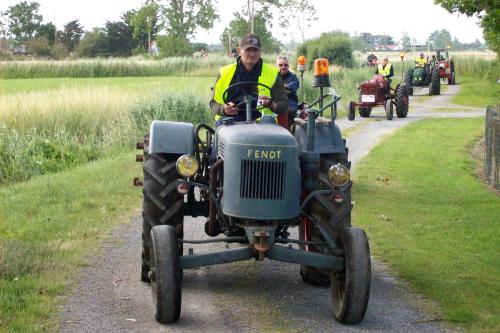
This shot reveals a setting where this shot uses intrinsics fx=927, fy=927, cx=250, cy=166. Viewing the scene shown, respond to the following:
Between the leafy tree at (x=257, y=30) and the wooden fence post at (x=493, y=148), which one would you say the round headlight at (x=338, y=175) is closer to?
the wooden fence post at (x=493, y=148)

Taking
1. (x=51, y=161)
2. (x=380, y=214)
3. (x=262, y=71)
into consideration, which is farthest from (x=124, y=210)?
(x=51, y=161)

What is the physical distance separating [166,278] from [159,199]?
48.8 inches

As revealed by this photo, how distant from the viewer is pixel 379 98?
29.1 metres

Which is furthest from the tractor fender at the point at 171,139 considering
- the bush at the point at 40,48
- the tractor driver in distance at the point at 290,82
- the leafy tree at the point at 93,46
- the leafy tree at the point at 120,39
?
the leafy tree at the point at 120,39

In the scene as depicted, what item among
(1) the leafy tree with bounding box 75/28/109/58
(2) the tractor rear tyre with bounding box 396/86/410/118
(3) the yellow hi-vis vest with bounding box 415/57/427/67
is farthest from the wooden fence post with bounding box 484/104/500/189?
(1) the leafy tree with bounding box 75/28/109/58

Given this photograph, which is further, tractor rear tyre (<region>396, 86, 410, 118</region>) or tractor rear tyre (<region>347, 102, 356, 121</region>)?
tractor rear tyre (<region>396, 86, 410, 118</region>)

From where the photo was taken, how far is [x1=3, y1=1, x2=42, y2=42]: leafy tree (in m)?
112

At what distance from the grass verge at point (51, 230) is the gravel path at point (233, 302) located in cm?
24

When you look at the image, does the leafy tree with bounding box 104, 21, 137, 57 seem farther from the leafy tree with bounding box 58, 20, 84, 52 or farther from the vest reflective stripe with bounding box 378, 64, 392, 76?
the vest reflective stripe with bounding box 378, 64, 392, 76

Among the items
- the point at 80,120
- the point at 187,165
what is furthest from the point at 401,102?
the point at 187,165

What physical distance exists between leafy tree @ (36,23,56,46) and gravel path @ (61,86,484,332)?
103028mm

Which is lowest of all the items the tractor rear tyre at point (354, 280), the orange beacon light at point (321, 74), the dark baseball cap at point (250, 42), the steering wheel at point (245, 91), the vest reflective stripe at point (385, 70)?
the tractor rear tyre at point (354, 280)

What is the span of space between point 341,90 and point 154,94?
15.6 metres

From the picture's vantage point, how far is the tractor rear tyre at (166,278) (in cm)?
650
